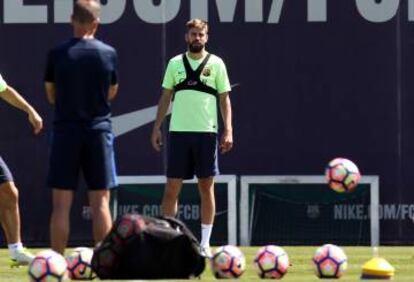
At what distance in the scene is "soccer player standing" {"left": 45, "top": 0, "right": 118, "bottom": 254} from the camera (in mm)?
10164

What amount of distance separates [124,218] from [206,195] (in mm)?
3359

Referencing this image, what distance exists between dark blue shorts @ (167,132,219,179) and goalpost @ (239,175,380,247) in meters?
3.17

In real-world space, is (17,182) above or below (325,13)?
below

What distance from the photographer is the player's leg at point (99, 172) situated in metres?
10.2

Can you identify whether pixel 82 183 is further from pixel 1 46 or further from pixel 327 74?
pixel 327 74

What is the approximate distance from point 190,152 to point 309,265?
1614 millimetres

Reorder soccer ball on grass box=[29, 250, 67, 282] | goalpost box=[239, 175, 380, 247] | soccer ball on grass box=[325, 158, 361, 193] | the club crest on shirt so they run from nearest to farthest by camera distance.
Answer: soccer ball on grass box=[29, 250, 67, 282] → soccer ball on grass box=[325, 158, 361, 193] → the club crest on shirt → goalpost box=[239, 175, 380, 247]

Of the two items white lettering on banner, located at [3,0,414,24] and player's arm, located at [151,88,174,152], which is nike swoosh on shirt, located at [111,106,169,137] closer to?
white lettering on banner, located at [3,0,414,24]

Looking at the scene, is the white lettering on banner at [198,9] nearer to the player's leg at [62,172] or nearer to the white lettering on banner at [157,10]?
the white lettering on banner at [157,10]

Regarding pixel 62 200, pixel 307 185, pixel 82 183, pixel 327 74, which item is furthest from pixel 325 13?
pixel 62 200

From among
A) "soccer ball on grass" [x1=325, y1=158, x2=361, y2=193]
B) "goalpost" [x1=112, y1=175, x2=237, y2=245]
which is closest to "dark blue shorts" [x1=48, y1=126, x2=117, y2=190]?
"soccer ball on grass" [x1=325, y1=158, x2=361, y2=193]

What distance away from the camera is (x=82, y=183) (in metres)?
16.3

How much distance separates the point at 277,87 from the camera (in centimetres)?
1638

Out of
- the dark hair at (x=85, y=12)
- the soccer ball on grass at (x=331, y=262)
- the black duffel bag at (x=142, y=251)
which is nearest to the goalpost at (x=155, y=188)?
the soccer ball on grass at (x=331, y=262)
